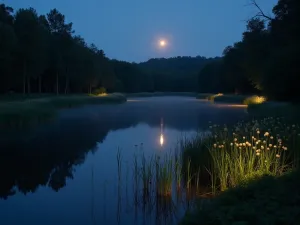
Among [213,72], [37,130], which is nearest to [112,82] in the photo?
[213,72]

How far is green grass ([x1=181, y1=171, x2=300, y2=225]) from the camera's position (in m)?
4.97

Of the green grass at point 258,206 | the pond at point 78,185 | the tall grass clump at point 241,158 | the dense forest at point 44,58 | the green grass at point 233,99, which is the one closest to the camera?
the green grass at point 258,206

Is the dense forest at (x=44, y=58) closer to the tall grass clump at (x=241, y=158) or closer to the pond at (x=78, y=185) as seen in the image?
the pond at (x=78, y=185)

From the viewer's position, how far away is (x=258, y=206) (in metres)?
5.55

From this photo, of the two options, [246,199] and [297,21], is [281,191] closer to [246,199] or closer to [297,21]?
[246,199]

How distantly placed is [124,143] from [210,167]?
854cm

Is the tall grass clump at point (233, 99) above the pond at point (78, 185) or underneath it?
above

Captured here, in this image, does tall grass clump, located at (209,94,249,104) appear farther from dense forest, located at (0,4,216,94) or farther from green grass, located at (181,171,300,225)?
green grass, located at (181,171,300,225)

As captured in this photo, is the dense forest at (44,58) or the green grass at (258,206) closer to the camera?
the green grass at (258,206)

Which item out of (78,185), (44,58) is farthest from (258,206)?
(44,58)

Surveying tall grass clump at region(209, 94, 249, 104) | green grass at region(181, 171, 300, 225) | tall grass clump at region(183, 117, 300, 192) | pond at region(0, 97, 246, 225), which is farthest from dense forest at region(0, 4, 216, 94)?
green grass at region(181, 171, 300, 225)

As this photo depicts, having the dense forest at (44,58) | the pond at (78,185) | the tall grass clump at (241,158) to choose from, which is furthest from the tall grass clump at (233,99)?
the tall grass clump at (241,158)

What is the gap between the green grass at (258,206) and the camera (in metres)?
4.97

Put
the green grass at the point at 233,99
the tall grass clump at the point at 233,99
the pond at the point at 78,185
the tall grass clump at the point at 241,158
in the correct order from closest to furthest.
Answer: the pond at the point at 78,185
the tall grass clump at the point at 241,158
the green grass at the point at 233,99
the tall grass clump at the point at 233,99
